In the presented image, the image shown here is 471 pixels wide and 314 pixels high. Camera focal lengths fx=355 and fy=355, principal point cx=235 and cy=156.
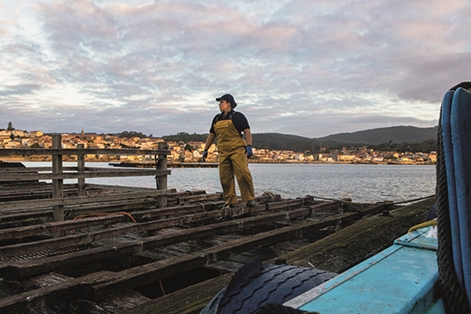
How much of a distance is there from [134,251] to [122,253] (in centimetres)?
12

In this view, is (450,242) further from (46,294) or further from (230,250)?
(230,250)

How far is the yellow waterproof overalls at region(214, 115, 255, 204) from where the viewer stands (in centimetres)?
628

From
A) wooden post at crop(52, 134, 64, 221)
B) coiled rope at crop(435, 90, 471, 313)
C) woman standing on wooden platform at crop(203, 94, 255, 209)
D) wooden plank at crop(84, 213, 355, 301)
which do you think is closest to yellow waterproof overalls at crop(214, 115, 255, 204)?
Answer: woman standing on wooden platform at crop(203, 94, 255, 209)

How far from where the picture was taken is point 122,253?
3266mm

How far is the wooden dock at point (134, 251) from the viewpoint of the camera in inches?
86.8

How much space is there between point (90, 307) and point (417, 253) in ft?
6.22

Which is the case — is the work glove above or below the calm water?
above

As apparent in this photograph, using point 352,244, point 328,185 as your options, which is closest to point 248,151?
point 352,244

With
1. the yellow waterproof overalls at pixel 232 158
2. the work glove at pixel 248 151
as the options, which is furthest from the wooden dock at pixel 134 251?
the work glove at pixel 248 151

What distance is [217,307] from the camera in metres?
1.23

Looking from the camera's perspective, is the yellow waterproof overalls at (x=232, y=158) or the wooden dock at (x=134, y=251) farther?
the yellow waterproof overalls at (x=232, y=158)

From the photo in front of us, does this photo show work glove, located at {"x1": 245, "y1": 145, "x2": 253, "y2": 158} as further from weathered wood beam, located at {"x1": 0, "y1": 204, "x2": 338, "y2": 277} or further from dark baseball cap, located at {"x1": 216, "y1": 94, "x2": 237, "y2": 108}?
weathered wood beam, located at {"x1": 0, "y1": 204, "x2": 338, "y2": 277}

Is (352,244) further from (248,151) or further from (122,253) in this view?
(248,151)

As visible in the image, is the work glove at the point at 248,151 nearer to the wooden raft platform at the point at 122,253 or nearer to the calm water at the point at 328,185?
the wooden raft platform at the point at 122,253
